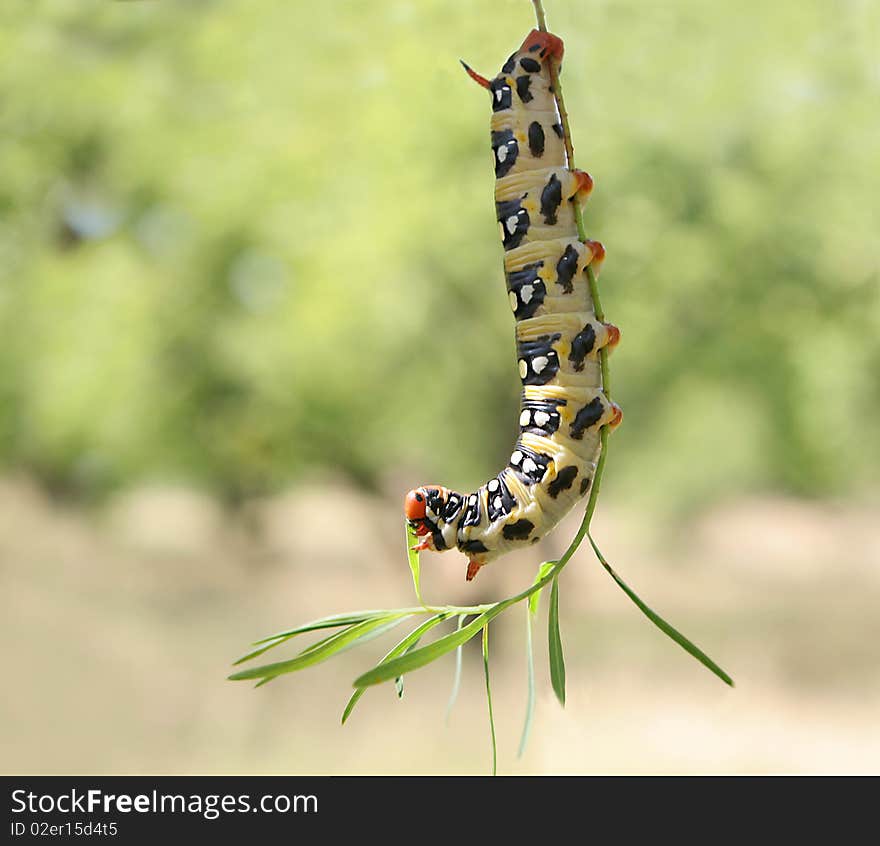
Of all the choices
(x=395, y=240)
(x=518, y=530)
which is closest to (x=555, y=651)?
(x=518, y=530)

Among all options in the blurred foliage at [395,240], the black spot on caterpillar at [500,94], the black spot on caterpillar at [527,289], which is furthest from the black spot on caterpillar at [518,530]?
the blurred foliage at [395,240]

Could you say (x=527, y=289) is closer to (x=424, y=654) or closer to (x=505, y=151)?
(x=505, y=151)

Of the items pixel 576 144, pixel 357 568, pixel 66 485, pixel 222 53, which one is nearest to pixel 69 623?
pixel 66 485

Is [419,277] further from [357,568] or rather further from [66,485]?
[66,485]

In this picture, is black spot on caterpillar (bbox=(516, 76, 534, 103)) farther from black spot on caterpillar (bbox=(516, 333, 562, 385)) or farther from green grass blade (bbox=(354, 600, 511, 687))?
green grass blade (bbox=(354, 600, 511, 687))

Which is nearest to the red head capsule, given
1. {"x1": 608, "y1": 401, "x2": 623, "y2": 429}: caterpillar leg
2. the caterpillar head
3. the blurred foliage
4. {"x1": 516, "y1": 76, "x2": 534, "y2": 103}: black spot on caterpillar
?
the caterpillar head

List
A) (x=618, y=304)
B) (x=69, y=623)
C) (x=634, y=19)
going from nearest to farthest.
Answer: (x=634, y=19), (x=618, y=304), (x=69, y=623)
